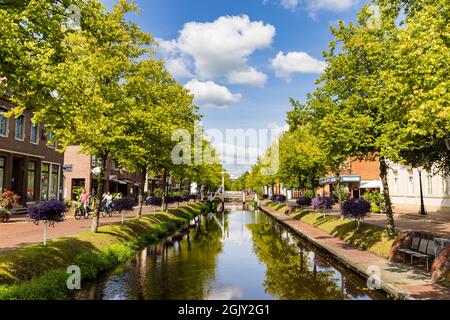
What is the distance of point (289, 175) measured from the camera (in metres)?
38.2

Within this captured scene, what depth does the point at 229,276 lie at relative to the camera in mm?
14656

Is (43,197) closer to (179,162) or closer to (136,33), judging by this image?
(179,162)

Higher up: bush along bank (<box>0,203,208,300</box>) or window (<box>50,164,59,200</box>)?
window (<box>50,164,59,200</box>)

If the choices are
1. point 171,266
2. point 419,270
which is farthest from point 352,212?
point 171,266

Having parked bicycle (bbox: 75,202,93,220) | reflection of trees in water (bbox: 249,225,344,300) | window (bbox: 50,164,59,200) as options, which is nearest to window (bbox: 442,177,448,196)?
reflection of trees in water (bbox: 249,225,344,300)

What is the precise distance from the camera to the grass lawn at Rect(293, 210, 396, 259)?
16.8 metres

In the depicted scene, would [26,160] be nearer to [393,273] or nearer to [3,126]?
[3,126]

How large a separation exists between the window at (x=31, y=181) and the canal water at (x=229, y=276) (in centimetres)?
1827

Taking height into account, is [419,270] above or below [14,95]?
below

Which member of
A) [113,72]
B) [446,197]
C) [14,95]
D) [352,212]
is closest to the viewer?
[14,95]

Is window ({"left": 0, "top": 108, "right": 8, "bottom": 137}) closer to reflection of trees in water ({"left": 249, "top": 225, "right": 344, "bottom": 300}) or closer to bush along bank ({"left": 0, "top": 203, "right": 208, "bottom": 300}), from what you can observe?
bush along bank ({"left": 0, "top": 203, "right": 208, "bottom": 300})

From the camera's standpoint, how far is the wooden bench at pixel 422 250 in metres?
13.2

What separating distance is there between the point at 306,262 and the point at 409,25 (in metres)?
11.1

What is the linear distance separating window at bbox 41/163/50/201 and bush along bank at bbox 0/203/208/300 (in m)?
19.4
